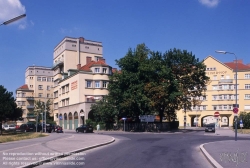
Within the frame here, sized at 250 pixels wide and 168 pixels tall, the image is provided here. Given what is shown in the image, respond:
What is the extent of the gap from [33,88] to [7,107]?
59693 millimetres

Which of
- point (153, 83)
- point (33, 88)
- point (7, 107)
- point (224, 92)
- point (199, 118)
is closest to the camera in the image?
point (153, 83)

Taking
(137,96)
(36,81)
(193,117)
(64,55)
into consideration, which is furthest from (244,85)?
(36,81)

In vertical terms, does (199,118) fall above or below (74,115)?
below

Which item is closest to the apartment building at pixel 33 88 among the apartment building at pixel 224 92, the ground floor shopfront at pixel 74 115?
the ground floor shopfront at pixel 74 115

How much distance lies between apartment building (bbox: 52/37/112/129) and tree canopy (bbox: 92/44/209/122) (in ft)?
39.8

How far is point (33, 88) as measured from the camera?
371 feet

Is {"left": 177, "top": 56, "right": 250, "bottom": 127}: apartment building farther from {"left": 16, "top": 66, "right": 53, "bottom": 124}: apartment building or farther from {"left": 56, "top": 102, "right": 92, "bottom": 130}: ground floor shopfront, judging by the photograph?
{"left": 16, "top": 66, "right": 53, "bottom": 124}: apartment building

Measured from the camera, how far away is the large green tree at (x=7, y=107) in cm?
5431

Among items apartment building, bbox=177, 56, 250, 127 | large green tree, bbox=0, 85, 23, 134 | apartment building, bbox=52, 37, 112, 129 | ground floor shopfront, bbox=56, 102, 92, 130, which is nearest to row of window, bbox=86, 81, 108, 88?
apartment building, bbox=52, 37, 112, 129

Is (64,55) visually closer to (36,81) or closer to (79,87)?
(79,87)

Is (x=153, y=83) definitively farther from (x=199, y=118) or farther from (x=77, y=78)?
(x=199, y=118)

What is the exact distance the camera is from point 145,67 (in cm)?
4912

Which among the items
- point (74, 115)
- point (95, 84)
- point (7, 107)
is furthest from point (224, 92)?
point (7, 107)

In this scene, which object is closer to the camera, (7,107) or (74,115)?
(7,107)
